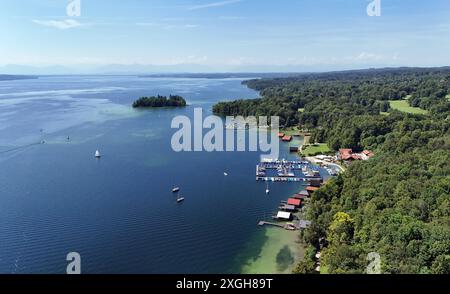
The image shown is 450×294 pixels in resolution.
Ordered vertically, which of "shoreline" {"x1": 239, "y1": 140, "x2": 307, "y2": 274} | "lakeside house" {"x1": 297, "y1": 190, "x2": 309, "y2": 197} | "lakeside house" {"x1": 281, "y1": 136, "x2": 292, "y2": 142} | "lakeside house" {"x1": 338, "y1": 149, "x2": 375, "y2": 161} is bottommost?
"shoreline" {"x1": 239, "y1": 140, "x2": 307, "y2": 274}

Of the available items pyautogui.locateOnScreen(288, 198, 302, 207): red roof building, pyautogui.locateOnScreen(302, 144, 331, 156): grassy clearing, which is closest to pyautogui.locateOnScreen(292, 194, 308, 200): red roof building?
pyautogui.locateOnScreen(288, 198, 302, 207): red roof building

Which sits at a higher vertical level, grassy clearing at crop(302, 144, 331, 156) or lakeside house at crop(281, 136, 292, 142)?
lakeside house at crop(281, 136, 292, 142)

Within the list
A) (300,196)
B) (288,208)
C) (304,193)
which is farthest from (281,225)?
(304,193)

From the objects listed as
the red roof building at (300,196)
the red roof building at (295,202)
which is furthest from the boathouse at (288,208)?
the red roof building at (300,196)

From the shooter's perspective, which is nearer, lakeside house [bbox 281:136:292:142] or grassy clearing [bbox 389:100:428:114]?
lakeside house [bbox 281:136:292:142]

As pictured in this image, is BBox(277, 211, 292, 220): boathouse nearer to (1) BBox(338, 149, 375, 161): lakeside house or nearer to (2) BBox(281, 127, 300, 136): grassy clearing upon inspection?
(1) BBox(338, 149, 375, 161): lakeside house

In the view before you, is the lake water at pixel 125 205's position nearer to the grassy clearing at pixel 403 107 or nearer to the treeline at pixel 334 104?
the treeline at pixel 334 104

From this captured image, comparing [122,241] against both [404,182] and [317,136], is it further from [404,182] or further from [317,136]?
[317,136]
